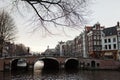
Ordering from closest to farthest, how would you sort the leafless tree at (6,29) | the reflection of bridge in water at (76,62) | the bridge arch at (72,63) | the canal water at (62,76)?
the canal water at (62,76)
the leafless tree at (6,29)
the reflection of bridge in water at (76,62)
the bridge arch at (72,63)

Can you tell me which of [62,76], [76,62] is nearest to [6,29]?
[62,76]

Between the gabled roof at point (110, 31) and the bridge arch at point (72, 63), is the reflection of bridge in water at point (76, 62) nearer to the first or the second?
the bridge arch at point (72, 63)

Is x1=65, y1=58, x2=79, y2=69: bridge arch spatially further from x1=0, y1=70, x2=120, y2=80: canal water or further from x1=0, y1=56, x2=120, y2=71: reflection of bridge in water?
x1=0, y1=70, x2=120, y2=80: canal water

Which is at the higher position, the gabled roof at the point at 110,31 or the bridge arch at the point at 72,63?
the gabled roof at the point at 110,31

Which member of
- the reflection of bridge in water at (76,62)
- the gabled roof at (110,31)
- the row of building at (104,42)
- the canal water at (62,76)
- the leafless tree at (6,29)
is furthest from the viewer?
the gabled roof at (110,31)

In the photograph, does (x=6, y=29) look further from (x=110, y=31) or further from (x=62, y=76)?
(x=110, y=31)

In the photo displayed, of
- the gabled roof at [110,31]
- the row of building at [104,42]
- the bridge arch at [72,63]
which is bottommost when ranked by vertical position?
the bridge arch at [72,63]

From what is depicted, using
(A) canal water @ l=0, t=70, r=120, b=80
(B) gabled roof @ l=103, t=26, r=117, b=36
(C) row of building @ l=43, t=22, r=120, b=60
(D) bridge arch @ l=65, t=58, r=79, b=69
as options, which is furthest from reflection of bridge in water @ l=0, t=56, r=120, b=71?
(A) canal water @ l=0, t=70, r=120, b=80

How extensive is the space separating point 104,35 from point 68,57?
35.3ft

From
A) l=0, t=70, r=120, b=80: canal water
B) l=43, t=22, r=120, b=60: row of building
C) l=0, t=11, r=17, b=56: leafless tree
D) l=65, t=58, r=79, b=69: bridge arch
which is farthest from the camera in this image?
l=65, t=58, r=79, b=69: bridge arch

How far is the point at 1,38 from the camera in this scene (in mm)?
41250

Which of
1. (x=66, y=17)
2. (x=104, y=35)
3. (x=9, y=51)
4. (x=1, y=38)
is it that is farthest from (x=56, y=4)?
(x=9, y=51)

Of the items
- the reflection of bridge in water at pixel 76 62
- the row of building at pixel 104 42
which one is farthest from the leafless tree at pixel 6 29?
the row of building at pixel 104 42

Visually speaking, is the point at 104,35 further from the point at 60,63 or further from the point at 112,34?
the point at 60,63
